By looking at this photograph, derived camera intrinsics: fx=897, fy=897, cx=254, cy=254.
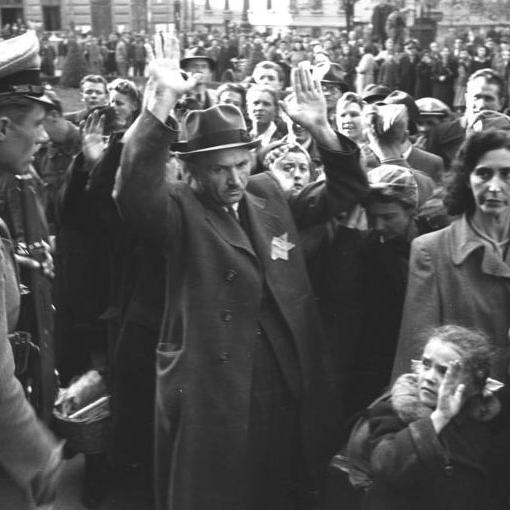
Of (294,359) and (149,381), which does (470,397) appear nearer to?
(294,359)

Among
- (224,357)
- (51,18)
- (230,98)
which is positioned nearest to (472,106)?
(230,98)

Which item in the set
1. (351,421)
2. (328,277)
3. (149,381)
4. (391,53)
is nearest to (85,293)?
(149,381)

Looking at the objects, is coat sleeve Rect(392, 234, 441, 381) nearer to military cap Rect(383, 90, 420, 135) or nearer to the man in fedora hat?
the man in fedora hat

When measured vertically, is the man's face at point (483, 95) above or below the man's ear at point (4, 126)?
below

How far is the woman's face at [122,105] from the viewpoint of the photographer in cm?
545

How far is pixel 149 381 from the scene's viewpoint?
3.92 metres

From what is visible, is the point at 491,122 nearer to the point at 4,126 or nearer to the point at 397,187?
the point at 397,187

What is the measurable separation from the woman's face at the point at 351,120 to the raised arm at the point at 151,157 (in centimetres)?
233

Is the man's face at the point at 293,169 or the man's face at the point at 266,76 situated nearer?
the man's face at the point at 293,169

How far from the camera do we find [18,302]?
8.78 ft

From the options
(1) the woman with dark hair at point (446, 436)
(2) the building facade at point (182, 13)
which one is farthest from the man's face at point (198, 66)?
(2) the building facade at point (182, 13)

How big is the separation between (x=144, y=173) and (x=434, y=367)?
1.15 m

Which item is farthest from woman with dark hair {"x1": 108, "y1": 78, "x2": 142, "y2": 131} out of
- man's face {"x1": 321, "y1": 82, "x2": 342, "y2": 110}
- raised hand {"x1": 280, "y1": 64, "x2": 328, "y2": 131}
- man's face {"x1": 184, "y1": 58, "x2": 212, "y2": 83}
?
man's face {"x1": 184, "y1": 58, "x2": 212, "y2": 83}

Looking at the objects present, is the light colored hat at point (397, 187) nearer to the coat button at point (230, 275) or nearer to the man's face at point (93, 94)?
the coat button at point (230, 275)
